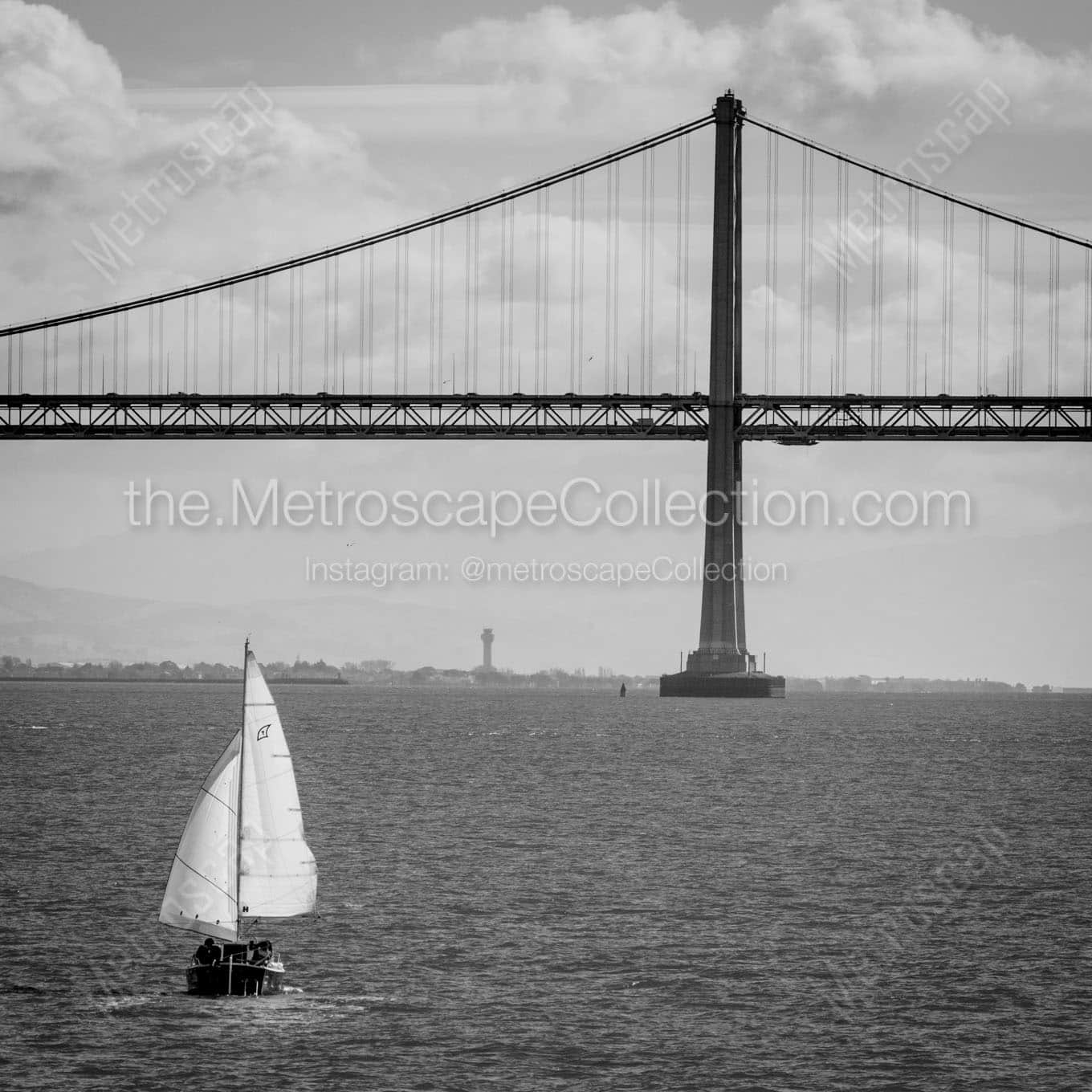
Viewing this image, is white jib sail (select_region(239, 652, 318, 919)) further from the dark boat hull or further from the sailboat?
the dark boat hull

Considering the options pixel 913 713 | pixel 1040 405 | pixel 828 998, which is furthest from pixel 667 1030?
pixel 913 713

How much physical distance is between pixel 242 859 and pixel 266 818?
0.67 m

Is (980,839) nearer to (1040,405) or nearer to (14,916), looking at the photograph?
(14,916)

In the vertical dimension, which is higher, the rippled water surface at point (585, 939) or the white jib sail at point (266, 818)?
the white jib sail at point (266, 818)

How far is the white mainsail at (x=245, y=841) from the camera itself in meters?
27.5

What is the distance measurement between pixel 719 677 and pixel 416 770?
5133cm

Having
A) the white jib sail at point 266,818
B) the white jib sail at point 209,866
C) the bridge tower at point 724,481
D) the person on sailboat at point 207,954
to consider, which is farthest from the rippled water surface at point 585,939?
the bridge tower at point 724,481

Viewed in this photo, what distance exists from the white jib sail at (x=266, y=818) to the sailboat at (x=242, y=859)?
0.04 feet

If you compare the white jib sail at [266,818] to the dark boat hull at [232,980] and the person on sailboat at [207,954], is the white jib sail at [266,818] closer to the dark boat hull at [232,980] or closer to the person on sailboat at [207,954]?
the person on sailboat at [207,954]

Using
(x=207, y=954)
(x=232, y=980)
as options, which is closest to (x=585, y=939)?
(x=232, y=980)

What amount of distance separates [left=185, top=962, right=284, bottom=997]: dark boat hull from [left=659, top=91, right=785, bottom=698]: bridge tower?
91.2 meters

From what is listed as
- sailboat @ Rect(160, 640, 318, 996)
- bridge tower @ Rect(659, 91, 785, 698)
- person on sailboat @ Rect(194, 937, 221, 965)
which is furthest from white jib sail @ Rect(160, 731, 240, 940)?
bridge tower @ Rect(659, 91, 785, 698)

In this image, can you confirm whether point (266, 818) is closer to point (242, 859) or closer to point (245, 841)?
point (245, 841)

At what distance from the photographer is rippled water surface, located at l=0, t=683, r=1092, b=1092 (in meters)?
24.2
